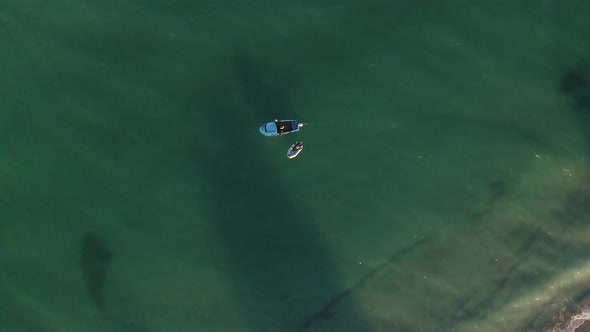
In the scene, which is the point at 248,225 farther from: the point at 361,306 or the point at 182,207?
the point at 361,306

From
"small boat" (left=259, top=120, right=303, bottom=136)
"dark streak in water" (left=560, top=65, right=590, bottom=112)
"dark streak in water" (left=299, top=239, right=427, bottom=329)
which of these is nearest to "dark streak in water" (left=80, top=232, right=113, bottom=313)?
"small boat" (left=259, top=120, right=303, bottom=136)

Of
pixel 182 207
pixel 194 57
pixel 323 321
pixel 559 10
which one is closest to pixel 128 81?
pixel 194 57

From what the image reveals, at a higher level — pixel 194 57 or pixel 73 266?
pixel 194 57

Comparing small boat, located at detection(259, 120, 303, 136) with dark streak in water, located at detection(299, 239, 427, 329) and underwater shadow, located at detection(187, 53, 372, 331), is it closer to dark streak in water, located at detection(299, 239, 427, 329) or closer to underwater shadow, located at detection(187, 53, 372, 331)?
underwater shadow, located at detection(187, 53, 372, 331)

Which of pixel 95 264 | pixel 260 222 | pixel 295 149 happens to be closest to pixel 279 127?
pixel 295 149

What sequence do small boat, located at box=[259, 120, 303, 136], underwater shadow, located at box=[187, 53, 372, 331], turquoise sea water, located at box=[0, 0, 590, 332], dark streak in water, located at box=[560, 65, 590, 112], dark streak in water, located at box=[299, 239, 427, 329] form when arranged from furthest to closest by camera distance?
dark streak in water, located at box=[299, 239, 427, 329]
dark streak in water, located at box=[560, 65, 590, 112]
underwater shadow, located at box=[187, 53, 372, 331]
turquoise sea water, located at box=[0, 0, 590, 332]
small boat, located at box=[259, 120, 303, 136]

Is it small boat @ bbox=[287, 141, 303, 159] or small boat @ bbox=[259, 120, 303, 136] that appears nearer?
small boat @ bbox=[259, 120, 303, 136]
